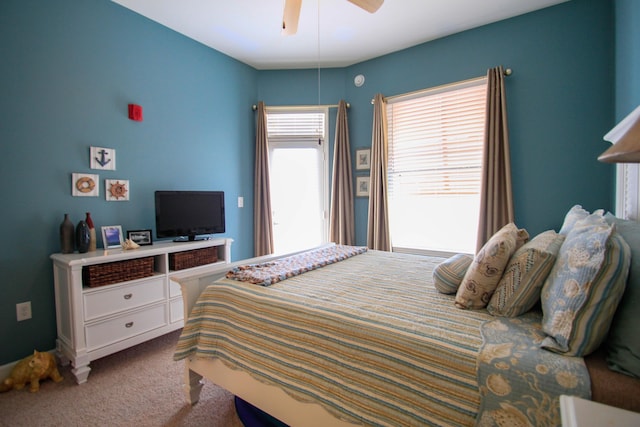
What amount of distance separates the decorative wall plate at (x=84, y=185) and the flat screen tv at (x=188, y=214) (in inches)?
17.2

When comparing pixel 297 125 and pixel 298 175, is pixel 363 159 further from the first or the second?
pixel 297 125

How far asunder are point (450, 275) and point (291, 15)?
6.10 feet

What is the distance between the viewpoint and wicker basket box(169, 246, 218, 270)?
8.42ft

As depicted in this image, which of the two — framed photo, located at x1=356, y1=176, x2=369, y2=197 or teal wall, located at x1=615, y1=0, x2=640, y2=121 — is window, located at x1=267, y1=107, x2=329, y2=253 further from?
teal wall, located at x1=615, y1=0, x2=640, y2=121

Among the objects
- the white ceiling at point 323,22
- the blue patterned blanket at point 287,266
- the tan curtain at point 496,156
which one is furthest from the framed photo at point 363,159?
the blue patterned blanket at point 287,266

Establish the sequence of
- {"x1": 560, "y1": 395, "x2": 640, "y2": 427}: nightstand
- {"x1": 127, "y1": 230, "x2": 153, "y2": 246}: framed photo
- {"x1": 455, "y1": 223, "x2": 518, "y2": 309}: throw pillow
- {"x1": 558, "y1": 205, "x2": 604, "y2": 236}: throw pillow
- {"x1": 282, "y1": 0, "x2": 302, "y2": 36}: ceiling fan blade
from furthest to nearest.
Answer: {"x1": 127, "y1": 230, "x2": 153, "y2": 246}: framed photo → {"x1": 282, "y1": 0, "x2": 302, "y2": 36}: ceiling fan blade → {"x1": 558, "y1": 205, "x2": 604, "y2": 236}: throw pillow → {"x1": 455, "y1": 223, "x2": 518, "y2": 309}: throw pillow → {"x1": 560, "y1": 395, "x2": 640, "y2": 427}: nightstand

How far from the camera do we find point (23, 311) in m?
2.12

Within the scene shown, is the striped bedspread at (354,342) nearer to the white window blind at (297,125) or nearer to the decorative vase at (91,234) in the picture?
the decorative vase at (91,234)

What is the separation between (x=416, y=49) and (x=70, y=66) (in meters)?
3.19

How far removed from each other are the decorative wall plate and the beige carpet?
1.27 meters

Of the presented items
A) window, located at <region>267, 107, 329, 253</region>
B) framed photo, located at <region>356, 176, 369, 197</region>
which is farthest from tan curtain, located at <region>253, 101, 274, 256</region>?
framed photo, located at <region>356, 176, 369, 197</region>

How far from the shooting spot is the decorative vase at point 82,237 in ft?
7.19

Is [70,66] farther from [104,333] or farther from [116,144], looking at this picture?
[104,333]

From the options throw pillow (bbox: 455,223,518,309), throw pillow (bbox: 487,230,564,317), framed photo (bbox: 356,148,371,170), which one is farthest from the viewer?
framed photo (bbox: 356,148,371,170)
